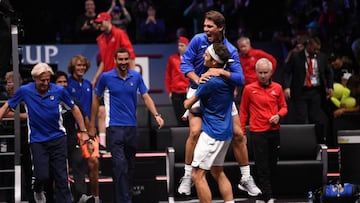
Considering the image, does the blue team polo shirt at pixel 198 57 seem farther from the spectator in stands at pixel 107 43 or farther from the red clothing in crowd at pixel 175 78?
the red clothing in crowd at pixel 175 78

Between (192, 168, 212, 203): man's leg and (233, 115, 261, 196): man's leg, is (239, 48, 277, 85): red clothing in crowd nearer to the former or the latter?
(233, 115, 261, 196): man's leg

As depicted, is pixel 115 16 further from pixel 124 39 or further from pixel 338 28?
pixel 338 28

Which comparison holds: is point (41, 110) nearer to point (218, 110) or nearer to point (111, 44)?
point (218, 110)

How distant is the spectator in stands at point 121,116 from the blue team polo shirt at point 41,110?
79 cm

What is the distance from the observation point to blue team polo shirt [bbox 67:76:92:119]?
15.1m

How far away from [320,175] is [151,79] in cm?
433

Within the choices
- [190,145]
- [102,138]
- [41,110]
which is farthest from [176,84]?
[190,145]

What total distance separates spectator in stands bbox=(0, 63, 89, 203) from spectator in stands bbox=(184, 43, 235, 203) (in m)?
2.22

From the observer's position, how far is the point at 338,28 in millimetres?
19594

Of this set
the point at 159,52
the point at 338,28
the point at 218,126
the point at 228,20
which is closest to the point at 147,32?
the point at 159,52

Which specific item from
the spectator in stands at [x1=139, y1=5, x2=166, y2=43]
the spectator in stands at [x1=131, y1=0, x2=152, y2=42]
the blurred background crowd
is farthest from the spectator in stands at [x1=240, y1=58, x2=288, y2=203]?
the spectator in stands at [x1=131, y1=0, x2=152, y2=42]

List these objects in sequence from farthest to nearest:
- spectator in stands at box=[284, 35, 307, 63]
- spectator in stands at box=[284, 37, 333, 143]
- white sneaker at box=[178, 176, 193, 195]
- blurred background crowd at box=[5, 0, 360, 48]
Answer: blurred background crowd at box=[5, 0, 360, 48] → spectator in stands at box=[284, 35, 307, 63] → spectator in stands at box=[284, 37, 333, 143] → white sneaker at box=[178, 176, 193, 195]

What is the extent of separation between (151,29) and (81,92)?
3.91 metres

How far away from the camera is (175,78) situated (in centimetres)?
1725
